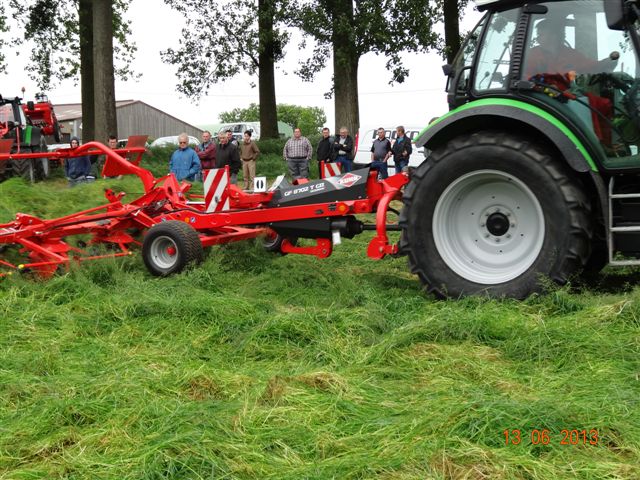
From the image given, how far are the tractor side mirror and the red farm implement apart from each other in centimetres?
203

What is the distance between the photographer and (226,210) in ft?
24.1

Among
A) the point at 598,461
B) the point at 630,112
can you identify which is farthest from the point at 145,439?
the point at 630,112

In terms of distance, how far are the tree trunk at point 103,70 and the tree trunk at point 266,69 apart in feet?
13.8

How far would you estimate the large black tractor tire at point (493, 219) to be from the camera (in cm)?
531

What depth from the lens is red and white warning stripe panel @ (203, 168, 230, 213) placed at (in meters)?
7.31

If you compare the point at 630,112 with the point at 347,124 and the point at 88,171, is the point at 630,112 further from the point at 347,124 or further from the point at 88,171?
the point at 347,124

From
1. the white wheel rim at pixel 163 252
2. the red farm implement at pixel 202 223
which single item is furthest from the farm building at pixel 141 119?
the white wheel rim at pixel 163 252

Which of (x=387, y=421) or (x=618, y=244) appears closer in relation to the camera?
(x=387, y=421)

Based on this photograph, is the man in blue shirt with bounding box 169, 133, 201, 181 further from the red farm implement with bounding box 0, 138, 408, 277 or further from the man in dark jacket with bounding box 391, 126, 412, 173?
the man in dark jacket with bounding box 391, 126, 412, 173

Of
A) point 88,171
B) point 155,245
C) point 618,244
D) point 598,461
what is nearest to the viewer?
point 598,461

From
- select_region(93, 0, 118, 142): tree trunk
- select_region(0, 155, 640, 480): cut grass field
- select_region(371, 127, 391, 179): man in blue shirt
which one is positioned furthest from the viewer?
select_region(93, 0, 118, 142): tree trunk

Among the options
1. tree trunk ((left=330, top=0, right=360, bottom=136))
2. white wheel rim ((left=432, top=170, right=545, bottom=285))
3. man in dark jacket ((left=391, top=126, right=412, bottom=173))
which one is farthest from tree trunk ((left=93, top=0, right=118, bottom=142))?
white wheel rim ((left=432, top=170, right=545, bottom=285))

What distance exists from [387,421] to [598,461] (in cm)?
88

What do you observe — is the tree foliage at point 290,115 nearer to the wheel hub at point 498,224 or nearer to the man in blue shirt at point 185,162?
the man in blue shirt at point 185,162
